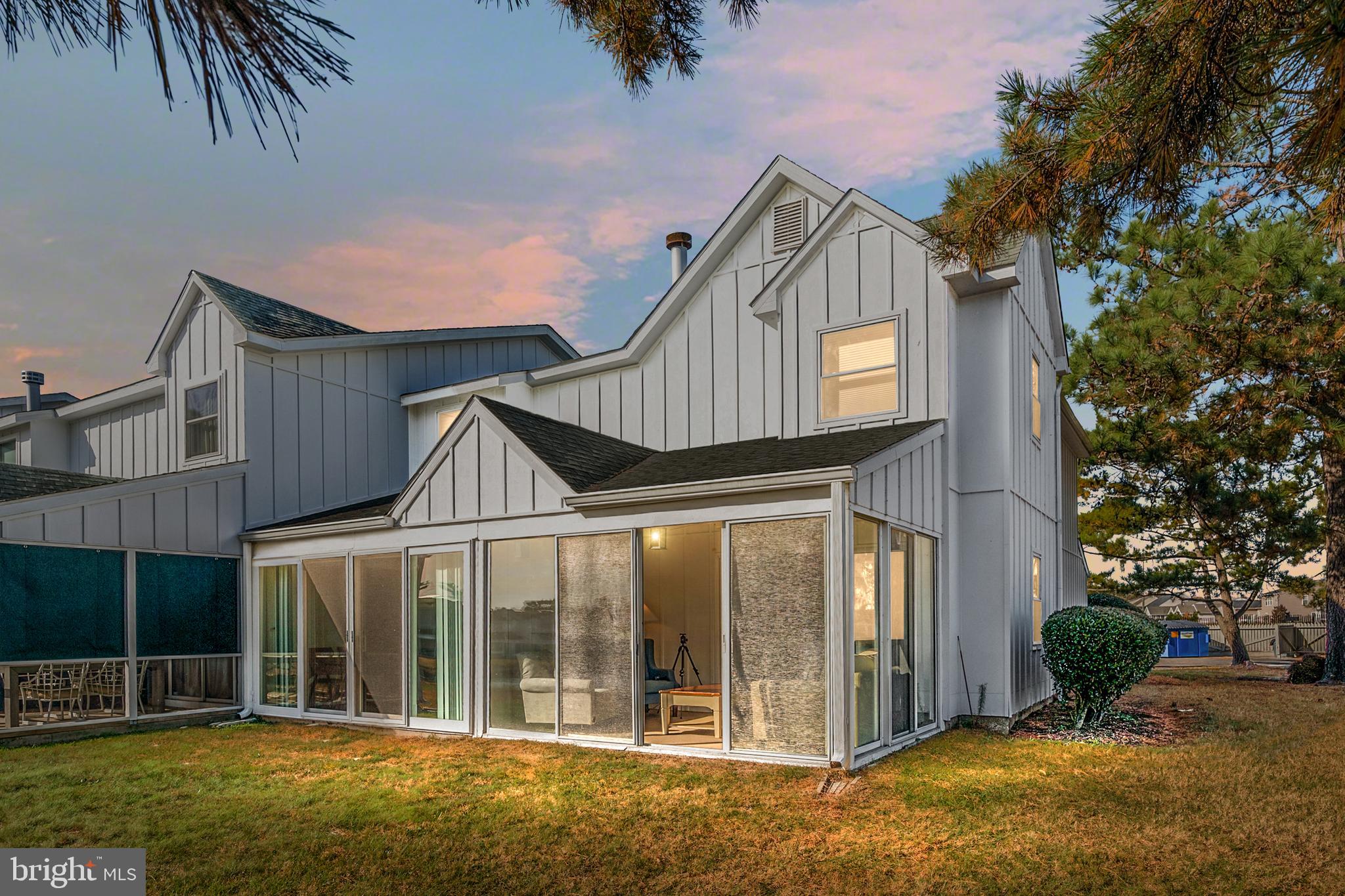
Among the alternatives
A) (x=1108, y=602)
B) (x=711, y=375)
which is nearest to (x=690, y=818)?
(x=711, y=375)

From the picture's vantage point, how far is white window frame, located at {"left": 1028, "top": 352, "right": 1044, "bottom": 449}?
40.1 ft

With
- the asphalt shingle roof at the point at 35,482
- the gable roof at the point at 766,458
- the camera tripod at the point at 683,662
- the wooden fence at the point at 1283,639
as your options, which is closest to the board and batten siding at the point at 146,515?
the asphalt shingle roof at the point at 35,482

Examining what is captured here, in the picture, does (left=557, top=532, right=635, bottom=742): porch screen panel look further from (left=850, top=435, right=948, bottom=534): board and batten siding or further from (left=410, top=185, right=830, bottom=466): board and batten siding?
(left=410, top=185, right=830, bottom=466): board and batten siding

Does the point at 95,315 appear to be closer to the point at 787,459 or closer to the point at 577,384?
the point at 577,384

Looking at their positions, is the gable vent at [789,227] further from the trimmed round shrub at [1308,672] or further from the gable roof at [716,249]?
the trimmed round shrub at [1308,672]

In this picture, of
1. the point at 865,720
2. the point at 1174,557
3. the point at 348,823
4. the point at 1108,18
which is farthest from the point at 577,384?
the point at 1174,557

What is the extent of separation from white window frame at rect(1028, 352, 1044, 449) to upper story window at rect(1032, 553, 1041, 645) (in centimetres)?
170

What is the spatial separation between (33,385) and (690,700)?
51.0ft

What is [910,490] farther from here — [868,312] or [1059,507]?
[1059,507]

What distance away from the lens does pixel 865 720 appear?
27.5 ft

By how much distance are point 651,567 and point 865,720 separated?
6.05 meters

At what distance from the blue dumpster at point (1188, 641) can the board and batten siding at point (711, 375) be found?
A: 22284 mm

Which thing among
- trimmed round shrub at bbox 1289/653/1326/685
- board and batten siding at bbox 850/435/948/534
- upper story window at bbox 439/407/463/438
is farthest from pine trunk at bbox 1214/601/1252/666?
upper story window at bbox 439/407/463/438

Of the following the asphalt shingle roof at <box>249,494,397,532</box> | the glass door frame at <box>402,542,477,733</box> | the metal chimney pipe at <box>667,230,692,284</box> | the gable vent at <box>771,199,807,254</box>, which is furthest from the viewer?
the metal chimney pipe at <box>667,230,692,284</box>
